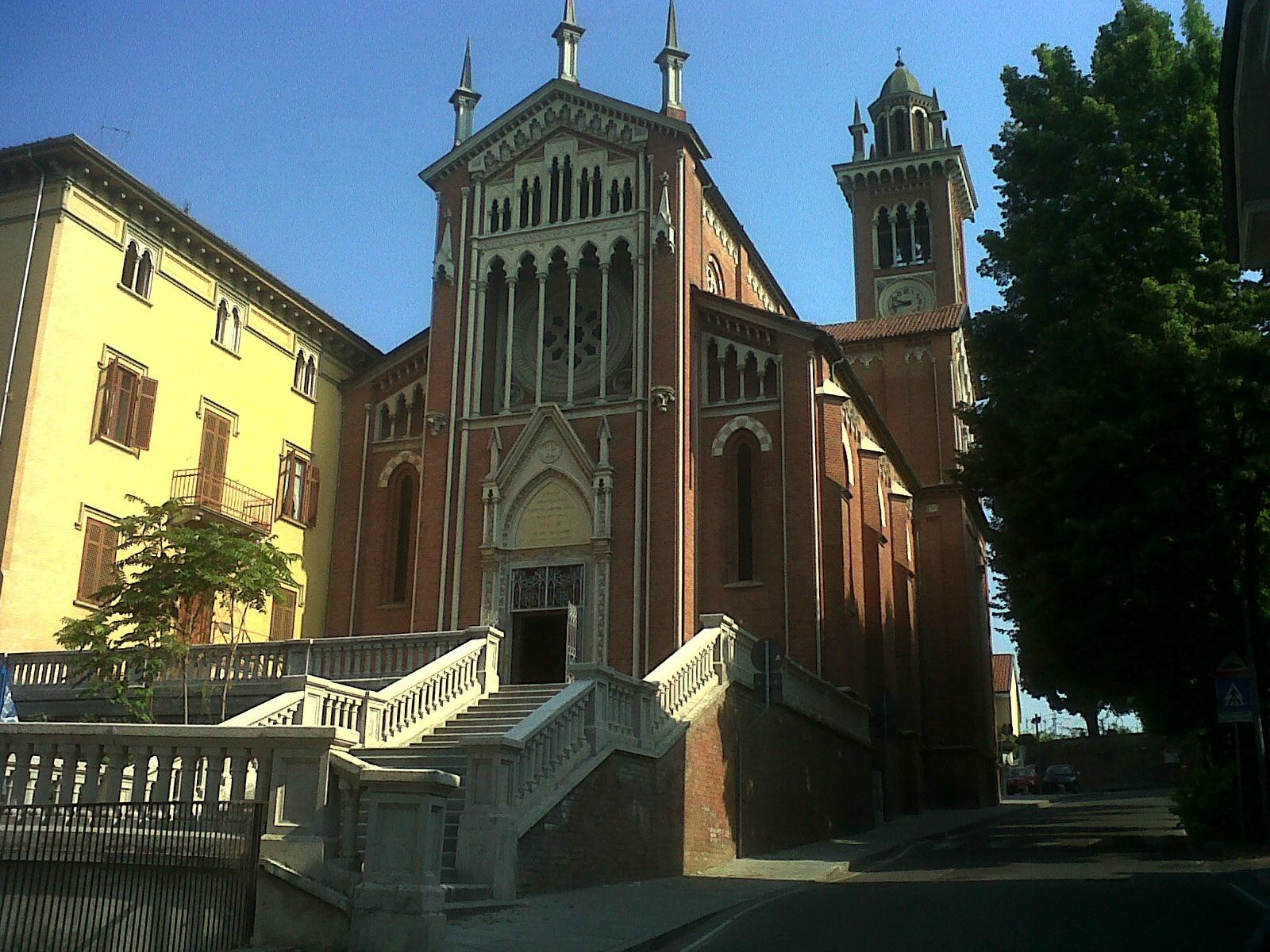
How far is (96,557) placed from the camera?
82.4 ft

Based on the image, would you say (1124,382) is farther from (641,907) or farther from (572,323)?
(572,323)

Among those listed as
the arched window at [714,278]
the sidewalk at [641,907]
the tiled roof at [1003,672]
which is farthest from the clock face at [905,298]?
the tiled roof at [1003,672]

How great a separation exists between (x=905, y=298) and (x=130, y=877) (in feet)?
171

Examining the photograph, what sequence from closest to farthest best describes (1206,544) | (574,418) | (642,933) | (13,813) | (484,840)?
(13,813) → (642,933) → (484,840) → (1206,544) → (574,418)

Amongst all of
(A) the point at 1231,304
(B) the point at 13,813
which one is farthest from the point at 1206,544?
(B) the point at 13,813

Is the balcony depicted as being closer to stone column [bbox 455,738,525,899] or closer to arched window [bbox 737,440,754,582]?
arched window [bbox 737,440,754,582]

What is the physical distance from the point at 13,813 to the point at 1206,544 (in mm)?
15711

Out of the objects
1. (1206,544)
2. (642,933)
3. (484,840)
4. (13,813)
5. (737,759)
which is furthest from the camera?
Result: (737,759)

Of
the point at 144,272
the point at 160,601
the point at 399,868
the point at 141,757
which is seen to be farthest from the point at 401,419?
the point at 399,868

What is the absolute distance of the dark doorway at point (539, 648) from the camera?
2997 centimetres

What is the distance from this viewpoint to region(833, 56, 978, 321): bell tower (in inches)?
2235

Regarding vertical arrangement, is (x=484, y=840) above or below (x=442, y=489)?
below

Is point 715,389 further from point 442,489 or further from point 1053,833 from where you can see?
point 1053,833

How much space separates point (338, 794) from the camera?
10.3m
